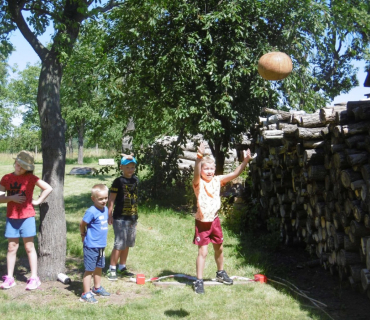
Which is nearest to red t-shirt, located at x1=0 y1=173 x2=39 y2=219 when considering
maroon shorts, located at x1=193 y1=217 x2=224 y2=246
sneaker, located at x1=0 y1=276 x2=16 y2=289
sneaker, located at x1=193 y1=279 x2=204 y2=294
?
sneaker, located at x1=0 y1=276 x2=16 y2=289

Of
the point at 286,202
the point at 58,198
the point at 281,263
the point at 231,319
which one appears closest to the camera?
the point at 231,319

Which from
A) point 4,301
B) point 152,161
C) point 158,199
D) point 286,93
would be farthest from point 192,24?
point 4,301

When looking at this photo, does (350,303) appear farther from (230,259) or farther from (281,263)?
(230,259)

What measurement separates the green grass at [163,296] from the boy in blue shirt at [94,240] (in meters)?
0.17

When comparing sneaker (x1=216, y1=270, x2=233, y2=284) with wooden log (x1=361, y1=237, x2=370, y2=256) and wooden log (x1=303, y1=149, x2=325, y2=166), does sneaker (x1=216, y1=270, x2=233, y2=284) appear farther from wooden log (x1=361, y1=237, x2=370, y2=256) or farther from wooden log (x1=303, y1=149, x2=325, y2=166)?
wooden log (x1=303, y1=149, x2=325, y2=166)

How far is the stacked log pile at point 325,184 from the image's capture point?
15.5 feet

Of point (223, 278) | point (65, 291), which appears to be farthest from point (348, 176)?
point (65, 291)

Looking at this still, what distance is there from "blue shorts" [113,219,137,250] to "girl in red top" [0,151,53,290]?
98 cm

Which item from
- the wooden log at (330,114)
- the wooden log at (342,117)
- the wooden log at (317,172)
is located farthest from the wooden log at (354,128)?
the wooden log at (317,172)

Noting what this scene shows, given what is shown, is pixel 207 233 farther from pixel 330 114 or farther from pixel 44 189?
pixel 330 114

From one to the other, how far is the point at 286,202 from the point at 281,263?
4.44ft

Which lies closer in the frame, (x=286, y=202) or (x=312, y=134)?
(x=312, y=134)

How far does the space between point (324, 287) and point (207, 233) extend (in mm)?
1615

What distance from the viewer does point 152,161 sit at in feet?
36.0
